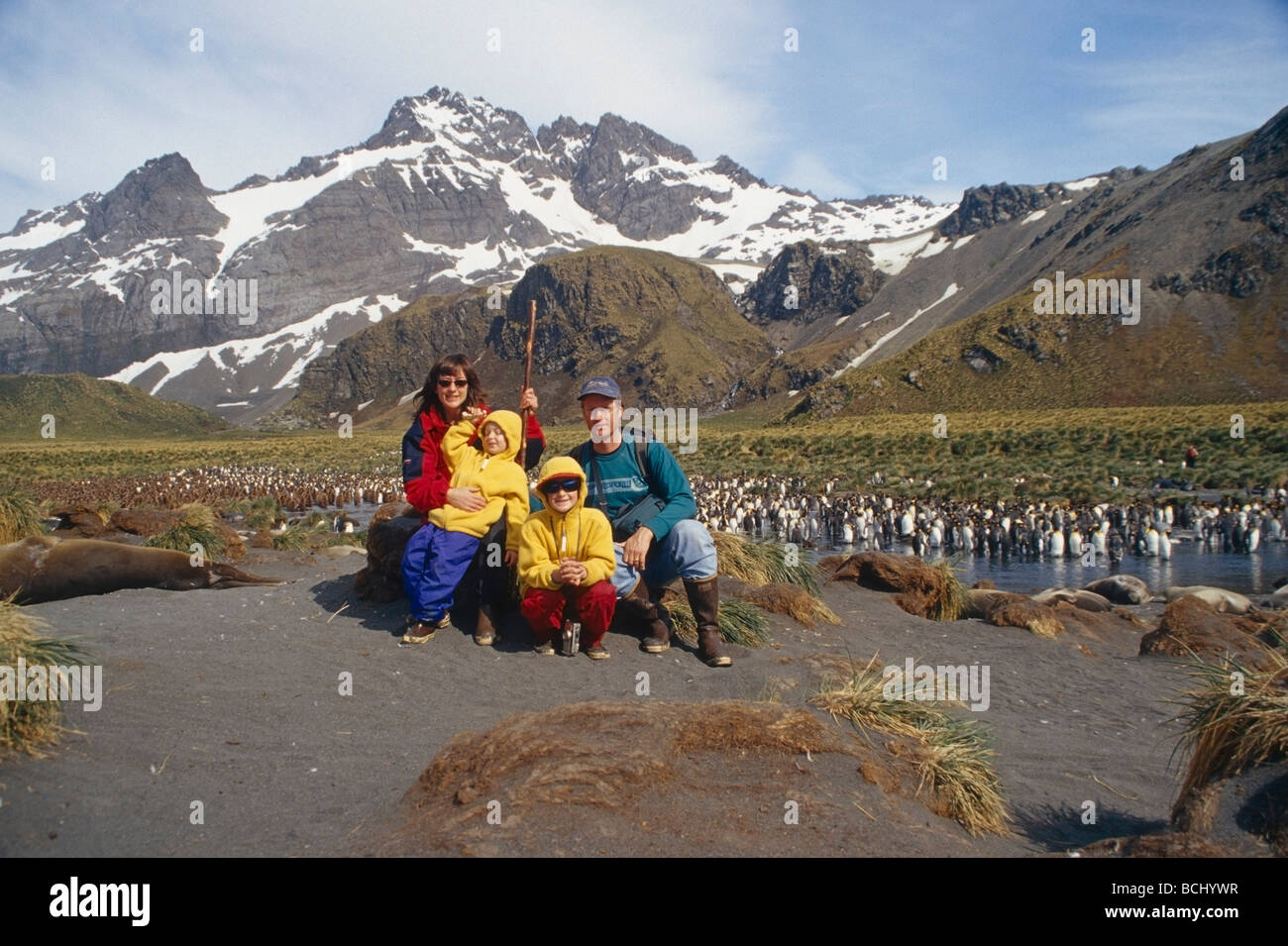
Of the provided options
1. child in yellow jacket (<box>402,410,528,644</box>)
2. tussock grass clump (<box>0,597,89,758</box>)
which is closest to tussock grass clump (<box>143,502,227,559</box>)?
child in yellow jacket (<box>402,410,528,644</box>)

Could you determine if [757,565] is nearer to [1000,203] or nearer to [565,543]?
[565,543]

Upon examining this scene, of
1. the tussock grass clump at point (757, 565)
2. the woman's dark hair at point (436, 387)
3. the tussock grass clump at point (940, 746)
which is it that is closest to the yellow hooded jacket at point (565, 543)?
the woman's dark hair at point (436, 387)

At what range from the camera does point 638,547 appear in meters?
5.88

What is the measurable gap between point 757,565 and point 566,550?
177 inches

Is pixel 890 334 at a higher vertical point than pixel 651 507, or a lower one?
higher

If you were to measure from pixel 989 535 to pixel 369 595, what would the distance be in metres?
15.4

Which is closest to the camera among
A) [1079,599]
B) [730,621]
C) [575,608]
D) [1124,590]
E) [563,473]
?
[563,473]

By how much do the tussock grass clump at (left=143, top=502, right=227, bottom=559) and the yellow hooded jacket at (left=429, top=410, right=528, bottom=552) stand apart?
6800 mm

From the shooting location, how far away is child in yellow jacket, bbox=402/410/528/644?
6234 mm

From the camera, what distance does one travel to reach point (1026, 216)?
178 m

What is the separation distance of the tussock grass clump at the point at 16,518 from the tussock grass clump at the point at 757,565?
892cm

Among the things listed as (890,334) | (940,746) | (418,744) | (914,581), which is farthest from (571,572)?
(890,334)

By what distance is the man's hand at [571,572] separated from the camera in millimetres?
5656
